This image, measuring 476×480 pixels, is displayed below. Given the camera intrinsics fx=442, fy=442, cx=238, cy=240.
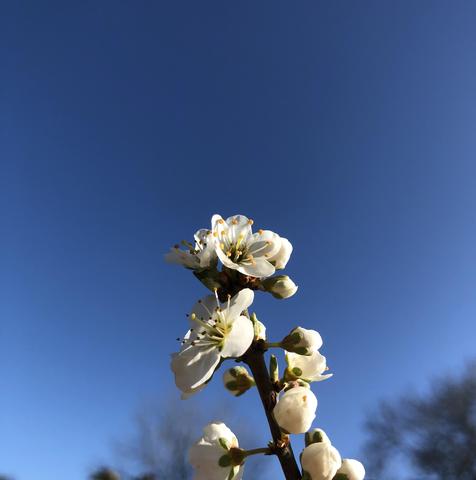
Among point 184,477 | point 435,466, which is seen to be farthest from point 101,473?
Answer: point 435,466

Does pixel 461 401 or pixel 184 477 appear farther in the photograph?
pixel 184 477

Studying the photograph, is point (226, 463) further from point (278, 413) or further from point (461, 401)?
point (461, 401)

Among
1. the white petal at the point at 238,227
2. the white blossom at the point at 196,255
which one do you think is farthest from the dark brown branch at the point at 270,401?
the white petal at the point at 238,227

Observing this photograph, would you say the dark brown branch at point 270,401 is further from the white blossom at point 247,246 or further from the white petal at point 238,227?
the white petal at point 238,227

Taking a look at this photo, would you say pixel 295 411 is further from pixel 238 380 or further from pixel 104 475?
pixel 104 475

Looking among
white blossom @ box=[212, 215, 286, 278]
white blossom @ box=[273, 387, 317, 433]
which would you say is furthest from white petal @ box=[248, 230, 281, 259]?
white blossom @ box=[273, 387, 317, 433]

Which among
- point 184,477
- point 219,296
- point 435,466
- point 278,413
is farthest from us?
point 184,477
